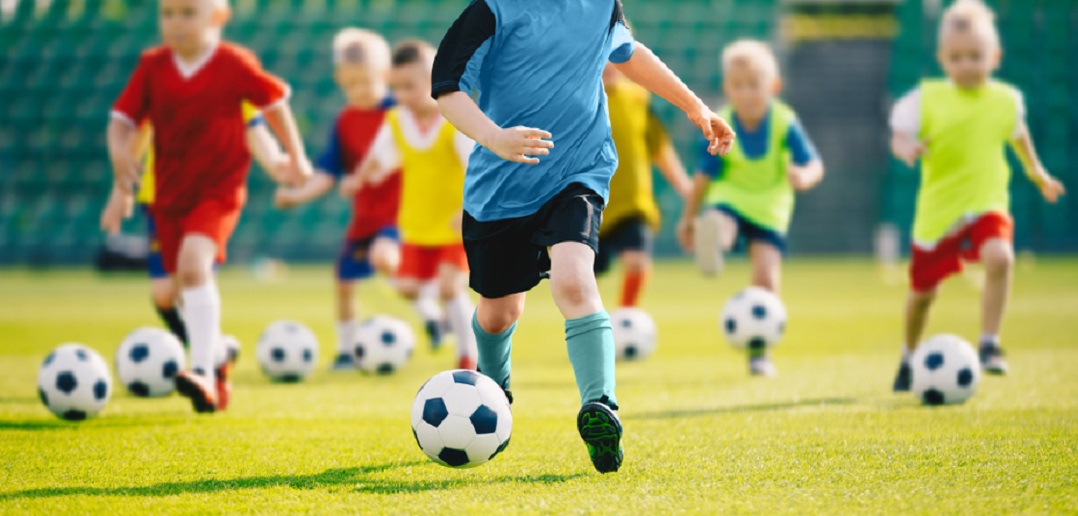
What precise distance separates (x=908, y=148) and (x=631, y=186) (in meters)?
2.37

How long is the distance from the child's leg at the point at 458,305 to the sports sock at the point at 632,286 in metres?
1.45

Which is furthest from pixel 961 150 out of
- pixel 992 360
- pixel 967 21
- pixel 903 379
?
pixel 903 379

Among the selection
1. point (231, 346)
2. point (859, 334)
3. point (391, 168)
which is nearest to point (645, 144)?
point (391, 168)

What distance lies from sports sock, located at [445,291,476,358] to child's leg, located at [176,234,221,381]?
1741mm

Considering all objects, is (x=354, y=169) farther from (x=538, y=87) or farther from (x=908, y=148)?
(x=538, y=87)

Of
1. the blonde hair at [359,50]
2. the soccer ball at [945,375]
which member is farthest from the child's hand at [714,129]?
the blonde hair at [359,50]

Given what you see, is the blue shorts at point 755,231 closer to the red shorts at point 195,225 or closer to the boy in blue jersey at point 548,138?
the red shorts at point 195,225

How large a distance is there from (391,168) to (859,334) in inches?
166

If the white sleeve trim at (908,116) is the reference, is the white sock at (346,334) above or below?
below

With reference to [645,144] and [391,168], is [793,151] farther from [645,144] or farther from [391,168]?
[391,168]

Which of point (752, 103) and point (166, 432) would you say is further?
point (752, 103)

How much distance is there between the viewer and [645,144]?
813 centimetres

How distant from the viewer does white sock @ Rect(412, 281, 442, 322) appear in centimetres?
766

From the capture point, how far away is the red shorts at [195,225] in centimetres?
511
